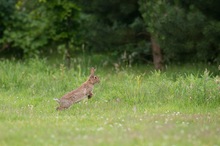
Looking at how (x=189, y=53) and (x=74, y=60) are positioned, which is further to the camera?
(x=74, y=60)

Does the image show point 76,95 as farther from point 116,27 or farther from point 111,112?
point 116,27

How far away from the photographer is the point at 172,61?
830 inches

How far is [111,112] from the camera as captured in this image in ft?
37.1

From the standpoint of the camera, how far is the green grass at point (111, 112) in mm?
8398

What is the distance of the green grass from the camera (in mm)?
8398

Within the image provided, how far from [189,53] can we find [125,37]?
3.60m

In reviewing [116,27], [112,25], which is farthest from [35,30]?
[116,27]

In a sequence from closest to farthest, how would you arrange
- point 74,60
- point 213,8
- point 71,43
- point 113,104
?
1. point 113,104
2. point 213,8
3. point 74,60
4. point 71,43

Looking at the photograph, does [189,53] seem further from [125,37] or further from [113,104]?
[113,104]

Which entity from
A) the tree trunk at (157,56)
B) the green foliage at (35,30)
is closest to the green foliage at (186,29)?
the tree trunk at (157,56)

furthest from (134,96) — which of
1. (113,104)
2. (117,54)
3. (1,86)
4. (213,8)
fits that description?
(117,54)

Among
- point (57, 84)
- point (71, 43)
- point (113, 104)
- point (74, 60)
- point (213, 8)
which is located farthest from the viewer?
point (71, 43)

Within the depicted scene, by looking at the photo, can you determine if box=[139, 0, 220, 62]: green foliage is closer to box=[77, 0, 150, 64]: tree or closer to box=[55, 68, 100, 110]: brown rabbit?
→ box=[77, 0, 150, 64]: tree

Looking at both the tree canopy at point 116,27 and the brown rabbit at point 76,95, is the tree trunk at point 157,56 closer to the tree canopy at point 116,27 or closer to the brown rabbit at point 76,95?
the tree canopy at point 116,27
